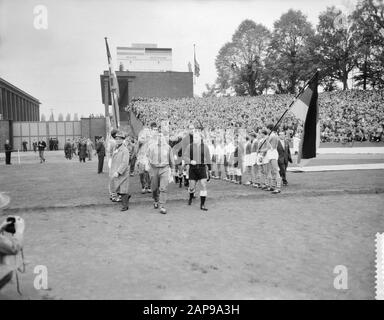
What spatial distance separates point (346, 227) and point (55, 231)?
214 inches

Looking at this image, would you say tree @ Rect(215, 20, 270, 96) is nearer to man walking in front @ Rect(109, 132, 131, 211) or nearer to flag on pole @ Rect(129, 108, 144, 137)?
flag on pole @ Rect(129, 108, 144, 137)

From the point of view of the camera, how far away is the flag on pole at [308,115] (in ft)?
35.7

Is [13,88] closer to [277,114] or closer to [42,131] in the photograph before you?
[42,131]

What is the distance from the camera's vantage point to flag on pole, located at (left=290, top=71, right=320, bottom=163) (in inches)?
428

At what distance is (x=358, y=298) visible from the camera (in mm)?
4031

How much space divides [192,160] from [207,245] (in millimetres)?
3670

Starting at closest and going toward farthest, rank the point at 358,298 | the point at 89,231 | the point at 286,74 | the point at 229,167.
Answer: the point at 358,298
the point at 89,231
the point at 229,167
the point at 286,74

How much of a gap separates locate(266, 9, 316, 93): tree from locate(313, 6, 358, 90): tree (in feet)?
5.59

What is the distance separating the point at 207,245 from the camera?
604 centimetres

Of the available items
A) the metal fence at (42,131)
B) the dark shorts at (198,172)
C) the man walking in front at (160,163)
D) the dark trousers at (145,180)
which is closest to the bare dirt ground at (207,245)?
the man walking in front at (160,163)

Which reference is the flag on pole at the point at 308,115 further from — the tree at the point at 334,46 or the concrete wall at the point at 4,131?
the concrete wall at the point at 4,131

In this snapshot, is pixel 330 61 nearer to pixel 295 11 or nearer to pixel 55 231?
pixel 295 11

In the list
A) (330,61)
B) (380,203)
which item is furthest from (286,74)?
(380,203)

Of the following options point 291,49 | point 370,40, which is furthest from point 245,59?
point 370,40
